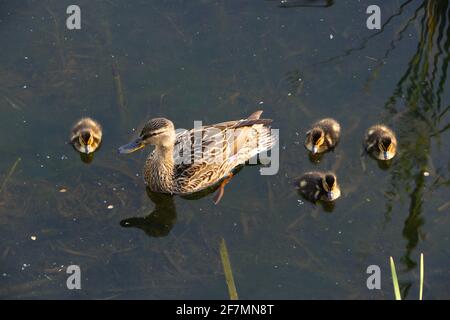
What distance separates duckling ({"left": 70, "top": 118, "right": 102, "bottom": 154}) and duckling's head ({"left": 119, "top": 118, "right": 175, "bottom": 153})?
38 cm

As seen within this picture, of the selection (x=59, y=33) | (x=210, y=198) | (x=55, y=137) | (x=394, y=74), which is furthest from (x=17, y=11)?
(x=394, y=74)

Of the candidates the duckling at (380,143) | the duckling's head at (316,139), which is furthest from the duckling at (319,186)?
the duckling at (380,143)

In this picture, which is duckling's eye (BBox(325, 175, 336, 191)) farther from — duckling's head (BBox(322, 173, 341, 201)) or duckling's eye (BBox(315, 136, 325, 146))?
duckling's eye (BBox(315, 136, 325, 146))

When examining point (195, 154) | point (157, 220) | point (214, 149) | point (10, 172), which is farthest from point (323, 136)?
point (10, 172)

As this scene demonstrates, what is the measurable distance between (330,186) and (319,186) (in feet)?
0.33

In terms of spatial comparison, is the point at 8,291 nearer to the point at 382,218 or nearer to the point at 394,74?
the point at 382,218

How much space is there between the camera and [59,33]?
320 inches

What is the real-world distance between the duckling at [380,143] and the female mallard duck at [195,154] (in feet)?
2.72

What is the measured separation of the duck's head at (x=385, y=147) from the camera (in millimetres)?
7211

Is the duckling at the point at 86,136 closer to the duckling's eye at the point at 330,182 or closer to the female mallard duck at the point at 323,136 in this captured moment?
the female mallard duck at the point at 323,136

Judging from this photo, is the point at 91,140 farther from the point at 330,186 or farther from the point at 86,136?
the point at 330,186

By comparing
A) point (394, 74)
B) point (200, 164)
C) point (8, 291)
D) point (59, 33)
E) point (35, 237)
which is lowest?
point (8, 291)

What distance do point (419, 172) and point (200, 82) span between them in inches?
75.8

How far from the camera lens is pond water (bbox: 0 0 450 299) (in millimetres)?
6637
